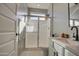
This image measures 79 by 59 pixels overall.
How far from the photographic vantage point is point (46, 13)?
16.1 feet

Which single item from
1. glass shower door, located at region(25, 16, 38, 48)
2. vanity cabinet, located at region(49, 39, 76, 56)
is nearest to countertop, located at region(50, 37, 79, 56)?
vanity cabinet, located at region(49, 39, 76, 56)

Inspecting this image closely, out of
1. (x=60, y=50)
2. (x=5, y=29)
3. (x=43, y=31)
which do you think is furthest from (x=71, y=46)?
(x=43, y=31)

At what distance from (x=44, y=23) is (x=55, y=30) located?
91cm

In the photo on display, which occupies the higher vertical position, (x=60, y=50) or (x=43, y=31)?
(x=43, y=31)

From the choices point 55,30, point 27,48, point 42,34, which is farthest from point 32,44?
point 55,30

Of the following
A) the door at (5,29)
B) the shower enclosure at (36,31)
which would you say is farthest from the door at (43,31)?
the door at (5,29)

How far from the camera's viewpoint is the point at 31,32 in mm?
4621

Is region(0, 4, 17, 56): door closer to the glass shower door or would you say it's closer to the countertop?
the countertop

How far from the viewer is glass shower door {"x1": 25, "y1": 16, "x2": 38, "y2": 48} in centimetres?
454

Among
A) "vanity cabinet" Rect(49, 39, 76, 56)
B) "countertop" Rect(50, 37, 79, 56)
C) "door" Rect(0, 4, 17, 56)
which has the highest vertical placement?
"door" Rect(0, 4, 17, 56)

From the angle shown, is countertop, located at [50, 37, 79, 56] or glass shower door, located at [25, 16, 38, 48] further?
glass shower door, located at [25, 16, 38, 48]

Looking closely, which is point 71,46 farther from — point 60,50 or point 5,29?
point 5,29

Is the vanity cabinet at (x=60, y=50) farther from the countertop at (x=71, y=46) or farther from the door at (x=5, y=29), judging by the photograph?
the door at (x=5, y=29)

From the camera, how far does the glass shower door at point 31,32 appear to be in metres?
4.54
